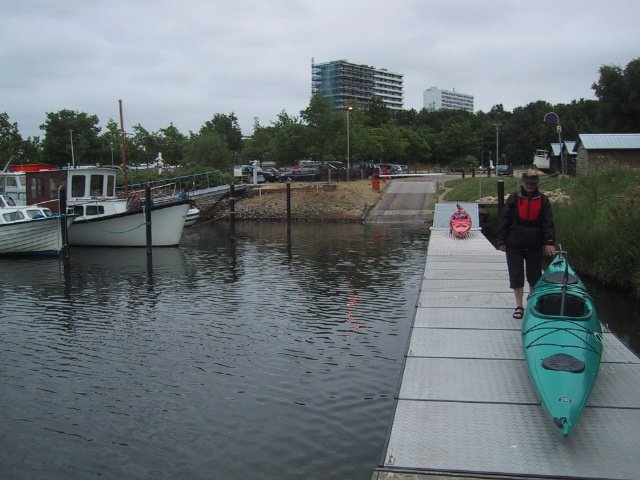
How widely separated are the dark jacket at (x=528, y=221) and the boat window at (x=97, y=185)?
72.9 ft

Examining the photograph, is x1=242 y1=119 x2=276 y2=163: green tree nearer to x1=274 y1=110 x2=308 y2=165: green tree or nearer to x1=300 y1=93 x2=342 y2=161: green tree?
x1=274 y1=110 x2=308 y2=165: green tree

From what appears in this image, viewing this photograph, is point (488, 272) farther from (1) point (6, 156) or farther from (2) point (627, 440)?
(1) point (6, 156)

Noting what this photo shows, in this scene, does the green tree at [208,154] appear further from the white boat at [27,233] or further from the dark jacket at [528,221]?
the dark jacket at [528,221]

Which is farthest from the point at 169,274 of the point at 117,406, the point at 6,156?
the point at 6,156

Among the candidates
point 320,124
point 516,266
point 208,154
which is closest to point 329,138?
point 320,124

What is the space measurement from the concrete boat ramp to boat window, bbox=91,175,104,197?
20905mm

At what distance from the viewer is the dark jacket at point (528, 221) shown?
926 cm

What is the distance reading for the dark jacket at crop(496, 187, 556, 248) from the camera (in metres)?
9.26

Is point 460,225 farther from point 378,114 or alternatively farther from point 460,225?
point 378,114

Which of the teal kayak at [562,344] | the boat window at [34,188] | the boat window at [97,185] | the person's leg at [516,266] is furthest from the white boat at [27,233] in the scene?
the teal kayak at [562,344]

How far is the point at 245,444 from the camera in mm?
7176

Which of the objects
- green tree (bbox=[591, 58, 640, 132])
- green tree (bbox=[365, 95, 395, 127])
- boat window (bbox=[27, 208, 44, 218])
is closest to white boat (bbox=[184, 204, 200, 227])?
boat window (bbox=[27, 208, 44, 218])

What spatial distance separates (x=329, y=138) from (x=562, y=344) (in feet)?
163

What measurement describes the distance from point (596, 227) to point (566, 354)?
35.5 feet
